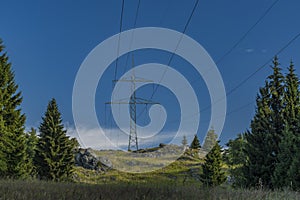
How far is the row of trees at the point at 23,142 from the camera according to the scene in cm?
3297

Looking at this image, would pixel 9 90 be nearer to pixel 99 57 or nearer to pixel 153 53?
pixel 153 53

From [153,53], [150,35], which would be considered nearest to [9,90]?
[153,53]

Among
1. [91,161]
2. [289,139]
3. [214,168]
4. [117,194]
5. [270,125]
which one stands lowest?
[117,194]

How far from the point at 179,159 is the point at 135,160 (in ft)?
47.5

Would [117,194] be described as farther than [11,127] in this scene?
No

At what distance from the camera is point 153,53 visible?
30.2m

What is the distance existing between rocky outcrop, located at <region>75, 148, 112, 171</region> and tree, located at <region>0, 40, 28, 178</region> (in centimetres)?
1811

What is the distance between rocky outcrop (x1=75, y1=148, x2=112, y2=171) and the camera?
52.4 metres

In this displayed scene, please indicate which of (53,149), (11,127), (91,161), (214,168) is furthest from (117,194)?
(91,161)

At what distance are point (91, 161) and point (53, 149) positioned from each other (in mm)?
15301

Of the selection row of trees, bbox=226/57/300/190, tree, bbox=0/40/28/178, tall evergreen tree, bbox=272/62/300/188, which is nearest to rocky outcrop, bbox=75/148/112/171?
tree, bbox=0/40/28/178

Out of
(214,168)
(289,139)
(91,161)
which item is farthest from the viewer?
(91,161)

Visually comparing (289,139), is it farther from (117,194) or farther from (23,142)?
(23,142)

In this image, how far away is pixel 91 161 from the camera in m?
53.5
